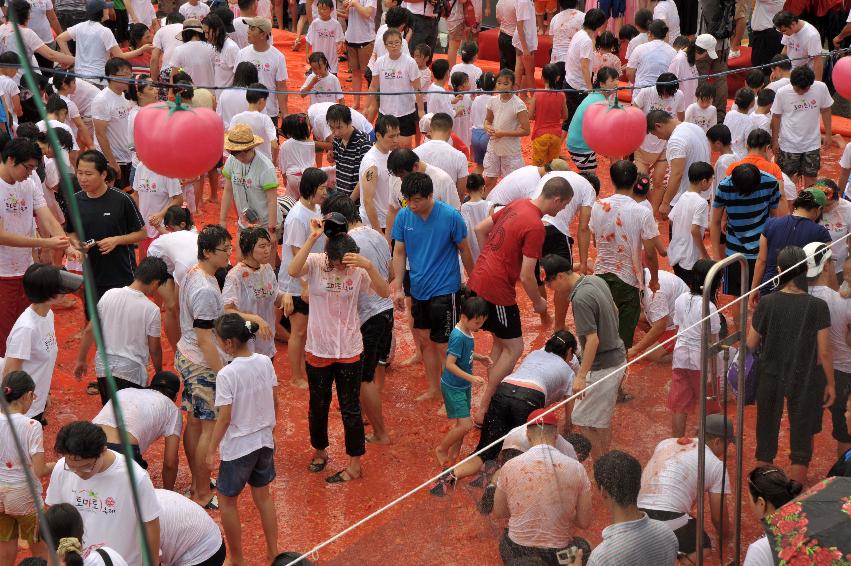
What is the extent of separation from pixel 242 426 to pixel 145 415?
1.78ft

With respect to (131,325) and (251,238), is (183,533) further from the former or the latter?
(251,238)

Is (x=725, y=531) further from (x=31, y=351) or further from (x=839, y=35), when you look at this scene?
(x=839, y=35)

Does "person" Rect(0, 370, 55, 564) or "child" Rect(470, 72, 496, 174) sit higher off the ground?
"child" Rect(470, 72, 496, 174)

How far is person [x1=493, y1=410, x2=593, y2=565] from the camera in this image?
14.7 feet

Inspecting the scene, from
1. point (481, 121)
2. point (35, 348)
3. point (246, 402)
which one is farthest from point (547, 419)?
point (481, 121)

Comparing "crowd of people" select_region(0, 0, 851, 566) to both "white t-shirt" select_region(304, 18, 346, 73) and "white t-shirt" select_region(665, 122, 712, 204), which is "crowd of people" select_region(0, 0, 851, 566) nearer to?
"white t-shirt" select_region(665, 122, 712, 204)

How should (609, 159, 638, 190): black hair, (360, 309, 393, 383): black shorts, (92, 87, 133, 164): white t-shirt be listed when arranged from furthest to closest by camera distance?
(92, 87, 133, 164): white t-shirt, (609, 159, 638, 190): black hair, (360, 309, 393, 383): black shorts

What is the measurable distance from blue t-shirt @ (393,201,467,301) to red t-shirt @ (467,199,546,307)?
0.19 metres

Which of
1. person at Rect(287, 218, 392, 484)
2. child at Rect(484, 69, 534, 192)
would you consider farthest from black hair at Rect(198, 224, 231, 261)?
child at Rect(484, 69, 534, 192)

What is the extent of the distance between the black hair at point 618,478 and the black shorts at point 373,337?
2.47 metres

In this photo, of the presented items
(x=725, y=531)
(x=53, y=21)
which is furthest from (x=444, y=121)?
(x=53, y=21)

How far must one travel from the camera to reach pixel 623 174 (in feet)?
24.6

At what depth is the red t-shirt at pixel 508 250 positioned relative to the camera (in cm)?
686

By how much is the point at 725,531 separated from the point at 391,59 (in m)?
7.05
